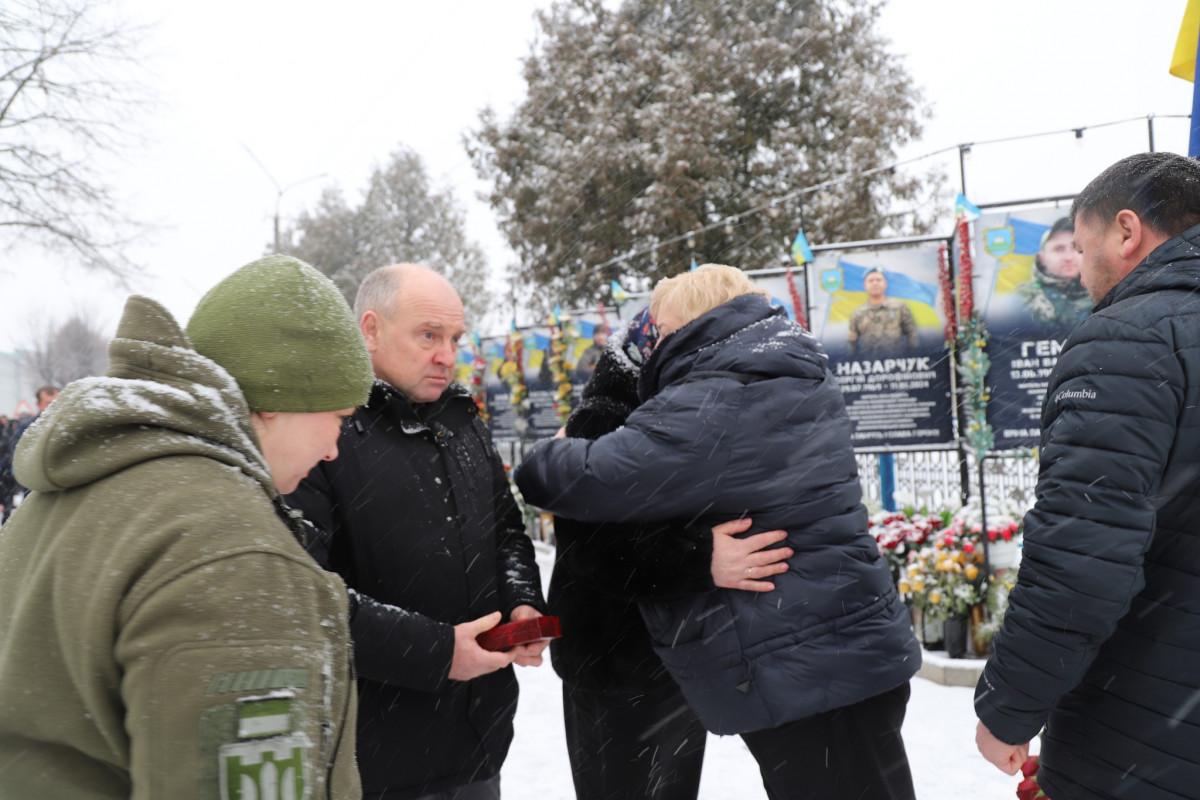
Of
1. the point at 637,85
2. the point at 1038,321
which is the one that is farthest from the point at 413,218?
the point at 1038,321

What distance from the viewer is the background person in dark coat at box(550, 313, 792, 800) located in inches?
98.6

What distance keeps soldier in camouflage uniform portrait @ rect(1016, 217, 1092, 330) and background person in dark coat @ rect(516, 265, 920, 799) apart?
391 cm

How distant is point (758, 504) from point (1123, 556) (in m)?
0.78

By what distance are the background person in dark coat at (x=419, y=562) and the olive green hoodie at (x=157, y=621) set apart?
1.00 m

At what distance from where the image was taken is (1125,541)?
180 cm

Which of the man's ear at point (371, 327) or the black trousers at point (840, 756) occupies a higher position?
the man's ear at point (371, 327)

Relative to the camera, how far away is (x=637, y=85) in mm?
19109

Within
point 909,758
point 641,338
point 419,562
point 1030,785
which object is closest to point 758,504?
point 641,338

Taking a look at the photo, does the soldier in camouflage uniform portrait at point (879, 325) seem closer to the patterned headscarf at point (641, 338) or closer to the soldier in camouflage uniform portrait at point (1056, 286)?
the soldier in camouflage uniform portrait at point (1056, 286)

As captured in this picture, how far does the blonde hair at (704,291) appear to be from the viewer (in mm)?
2332

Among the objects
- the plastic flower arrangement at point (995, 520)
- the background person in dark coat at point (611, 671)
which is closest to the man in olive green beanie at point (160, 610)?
the background person in dark coat at point (611, 671)

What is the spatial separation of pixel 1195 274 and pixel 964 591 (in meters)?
4.27

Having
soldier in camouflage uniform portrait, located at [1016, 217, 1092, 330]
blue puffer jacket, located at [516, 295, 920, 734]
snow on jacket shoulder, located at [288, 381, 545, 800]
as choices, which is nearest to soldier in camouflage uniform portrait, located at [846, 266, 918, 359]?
soldier in camouflage uniform portrait, located at [1016, 217, 1092, 330]

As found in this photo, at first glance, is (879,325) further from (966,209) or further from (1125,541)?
(1125,541)
